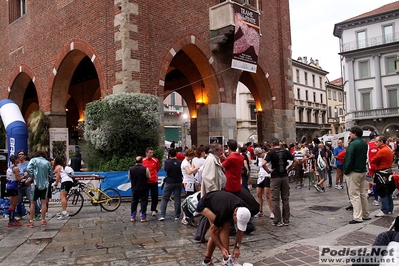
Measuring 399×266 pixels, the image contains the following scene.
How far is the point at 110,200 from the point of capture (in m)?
9.18

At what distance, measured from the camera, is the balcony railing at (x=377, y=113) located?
120ft

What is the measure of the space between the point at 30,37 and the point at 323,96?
46.7m

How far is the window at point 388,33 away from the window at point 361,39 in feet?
6.62

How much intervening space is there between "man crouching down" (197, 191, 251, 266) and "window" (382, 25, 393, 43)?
130 ft

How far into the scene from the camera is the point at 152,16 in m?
12.5

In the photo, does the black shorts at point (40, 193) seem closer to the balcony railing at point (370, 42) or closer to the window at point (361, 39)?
the balcony railing at point (370, 42)

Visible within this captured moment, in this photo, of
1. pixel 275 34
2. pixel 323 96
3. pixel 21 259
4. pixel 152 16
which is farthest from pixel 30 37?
pixel 323 96

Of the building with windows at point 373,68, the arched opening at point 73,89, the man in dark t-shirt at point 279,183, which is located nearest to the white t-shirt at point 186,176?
the man in dark t-shirt at point 279,183

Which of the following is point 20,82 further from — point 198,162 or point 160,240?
point 160,240

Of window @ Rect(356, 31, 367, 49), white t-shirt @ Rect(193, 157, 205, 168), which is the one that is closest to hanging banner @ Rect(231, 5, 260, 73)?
white t-shirt @ Rect(193, 157, 205, 168)

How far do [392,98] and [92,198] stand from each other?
3711 cm

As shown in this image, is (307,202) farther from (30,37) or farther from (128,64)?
(30,37)

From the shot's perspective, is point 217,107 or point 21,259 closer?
point 21,259

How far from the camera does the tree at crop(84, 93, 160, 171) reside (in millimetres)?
10898
